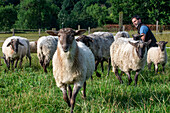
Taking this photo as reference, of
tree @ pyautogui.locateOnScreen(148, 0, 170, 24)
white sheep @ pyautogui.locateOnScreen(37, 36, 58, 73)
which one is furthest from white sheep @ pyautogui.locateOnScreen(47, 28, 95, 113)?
tree @ pyautogui.locateOnScreen(148, 0, 170, 24)

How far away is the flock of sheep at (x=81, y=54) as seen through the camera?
334cm

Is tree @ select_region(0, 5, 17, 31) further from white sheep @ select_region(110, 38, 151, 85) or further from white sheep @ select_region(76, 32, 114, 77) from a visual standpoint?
white sheep @ select_region(110, 38, 151, 85)

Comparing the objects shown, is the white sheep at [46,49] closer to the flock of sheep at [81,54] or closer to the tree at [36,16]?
the flock of sheep at [81,54]

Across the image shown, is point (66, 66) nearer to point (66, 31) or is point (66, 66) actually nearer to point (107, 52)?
point (66, 31)

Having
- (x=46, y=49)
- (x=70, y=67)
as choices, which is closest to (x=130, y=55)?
(x=70, y=67)

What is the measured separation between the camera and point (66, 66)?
3365mm

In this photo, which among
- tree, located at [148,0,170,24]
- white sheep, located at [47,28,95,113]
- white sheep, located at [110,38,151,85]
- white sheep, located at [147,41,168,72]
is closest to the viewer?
white sheep, located at [47,28,95,113]

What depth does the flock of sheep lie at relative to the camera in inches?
132

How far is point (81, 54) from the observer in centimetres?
368

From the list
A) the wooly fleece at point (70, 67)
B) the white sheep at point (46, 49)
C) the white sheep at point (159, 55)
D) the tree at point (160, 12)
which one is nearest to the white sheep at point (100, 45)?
the white sheep at point (46, 49)

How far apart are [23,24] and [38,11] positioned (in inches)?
233

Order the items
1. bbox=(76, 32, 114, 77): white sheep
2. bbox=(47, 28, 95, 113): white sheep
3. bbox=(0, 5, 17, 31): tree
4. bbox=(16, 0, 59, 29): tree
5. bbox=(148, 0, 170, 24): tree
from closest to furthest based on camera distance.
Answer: bbox=(47, 28, 95, 113): white sheep → bbox=(76, 32, 114, 77): white sheep → bbox=(148, 0, 170, 24): tree → bbox=(0, 5, 17, 31): tree → bbox=(16, 0, 59, 29): tree

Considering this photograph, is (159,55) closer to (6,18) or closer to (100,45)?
(100,45)

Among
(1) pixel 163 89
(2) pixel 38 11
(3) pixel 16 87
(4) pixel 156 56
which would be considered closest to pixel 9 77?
(3) pixel 16 87
